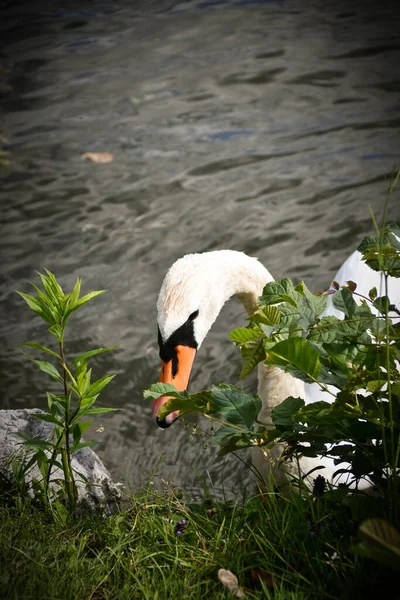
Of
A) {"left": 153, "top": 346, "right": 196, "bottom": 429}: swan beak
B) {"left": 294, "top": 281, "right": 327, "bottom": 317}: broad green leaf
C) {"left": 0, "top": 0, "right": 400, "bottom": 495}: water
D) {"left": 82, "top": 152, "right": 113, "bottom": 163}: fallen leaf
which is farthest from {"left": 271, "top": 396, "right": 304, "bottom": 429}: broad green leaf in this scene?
{"left": 82, "top": 152, "right": 113, "bottom": 163}: fallen leaf

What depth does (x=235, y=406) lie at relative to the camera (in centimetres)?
207

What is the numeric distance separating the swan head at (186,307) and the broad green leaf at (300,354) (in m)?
0.65

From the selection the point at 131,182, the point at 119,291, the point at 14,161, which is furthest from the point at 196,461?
the point at 14,161

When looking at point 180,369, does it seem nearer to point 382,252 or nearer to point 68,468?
point 68,468

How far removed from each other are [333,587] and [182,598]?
0.39m

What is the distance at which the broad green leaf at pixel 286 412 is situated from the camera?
2029 millimetres

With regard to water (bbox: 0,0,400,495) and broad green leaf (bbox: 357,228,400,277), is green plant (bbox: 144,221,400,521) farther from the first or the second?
water (bbox: 0,0,400,495)

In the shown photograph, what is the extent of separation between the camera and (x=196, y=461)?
389 centimetres

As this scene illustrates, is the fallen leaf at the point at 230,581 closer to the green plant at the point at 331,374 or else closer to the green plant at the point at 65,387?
the green plant at the point at 331,374

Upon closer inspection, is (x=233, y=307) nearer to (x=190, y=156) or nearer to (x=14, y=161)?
(x=190, y=156)

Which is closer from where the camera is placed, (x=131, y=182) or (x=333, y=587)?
(x=333, y=587)

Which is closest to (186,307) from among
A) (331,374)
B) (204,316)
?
(204,316)

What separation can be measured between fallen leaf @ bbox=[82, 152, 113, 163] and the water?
0.40ft

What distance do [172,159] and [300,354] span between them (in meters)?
5.25
